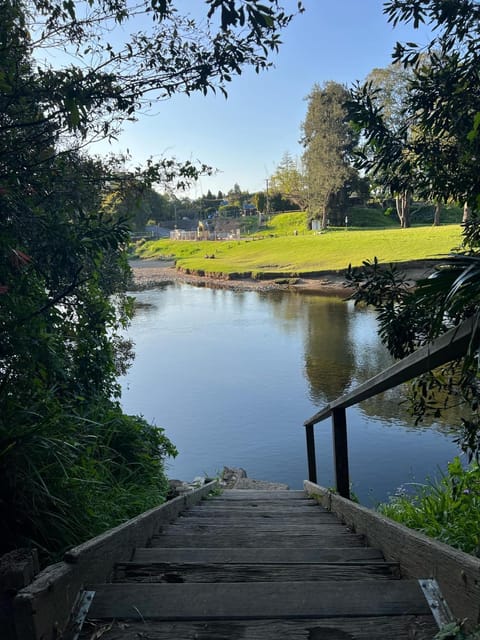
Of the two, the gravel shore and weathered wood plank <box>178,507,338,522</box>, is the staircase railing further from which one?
the gravel shore

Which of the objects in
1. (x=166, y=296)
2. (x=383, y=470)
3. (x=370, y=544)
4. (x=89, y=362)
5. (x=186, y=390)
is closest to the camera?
(x=370, y=544)

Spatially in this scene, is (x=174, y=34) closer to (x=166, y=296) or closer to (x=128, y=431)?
(x=128, y=431)

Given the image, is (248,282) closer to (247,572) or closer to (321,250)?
(321,250)

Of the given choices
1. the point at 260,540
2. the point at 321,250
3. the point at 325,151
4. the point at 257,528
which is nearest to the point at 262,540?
the point at 260,540

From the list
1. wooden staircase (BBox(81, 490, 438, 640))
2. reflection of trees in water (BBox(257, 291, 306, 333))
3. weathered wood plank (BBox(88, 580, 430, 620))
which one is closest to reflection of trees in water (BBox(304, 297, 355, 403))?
reflection of trees in water (BBox(257, 291, 306, 333))

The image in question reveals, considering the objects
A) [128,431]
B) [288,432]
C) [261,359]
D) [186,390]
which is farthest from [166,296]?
[128,431]

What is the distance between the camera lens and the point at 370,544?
2309mm

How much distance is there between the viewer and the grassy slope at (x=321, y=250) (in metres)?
28.7

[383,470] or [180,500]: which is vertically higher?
[180,500]

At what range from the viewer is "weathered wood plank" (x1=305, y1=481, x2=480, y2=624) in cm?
134

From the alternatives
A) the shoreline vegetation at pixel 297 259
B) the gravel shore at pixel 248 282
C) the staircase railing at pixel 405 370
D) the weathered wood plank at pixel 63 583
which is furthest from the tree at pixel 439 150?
the gravel shore at pixel 248 282

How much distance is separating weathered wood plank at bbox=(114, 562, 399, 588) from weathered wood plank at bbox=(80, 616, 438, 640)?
36 centimetres

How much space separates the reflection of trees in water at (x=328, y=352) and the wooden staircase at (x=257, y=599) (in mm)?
9112

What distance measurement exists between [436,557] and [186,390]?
10.9 meters
